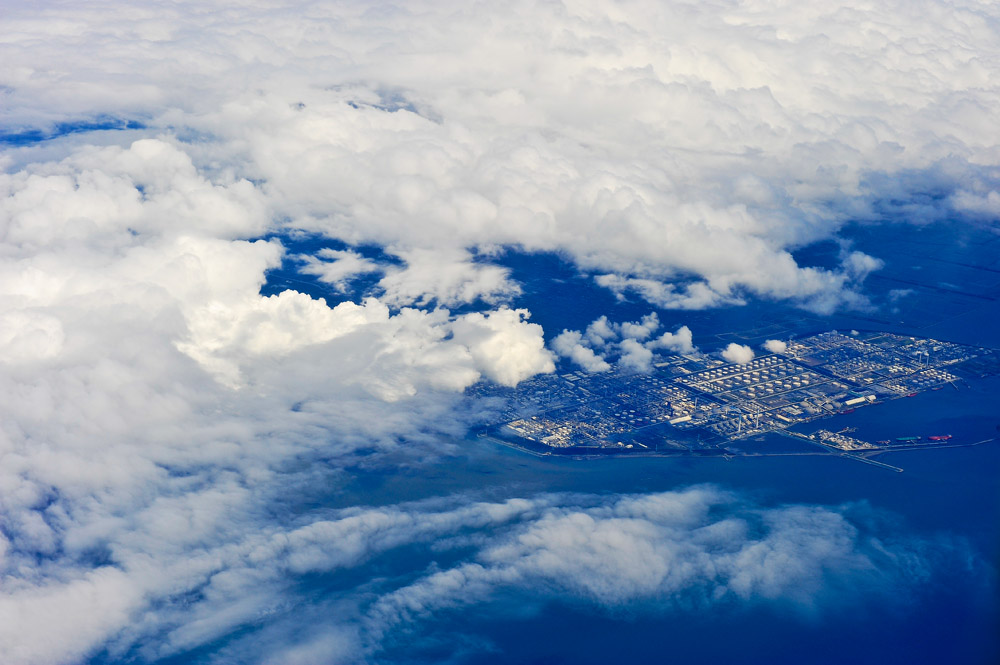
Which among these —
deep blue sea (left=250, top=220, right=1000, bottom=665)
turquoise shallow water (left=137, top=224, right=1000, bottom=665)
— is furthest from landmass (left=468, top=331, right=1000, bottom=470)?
deep blue sea (left=250, top=220, right=1000, bottom=665)

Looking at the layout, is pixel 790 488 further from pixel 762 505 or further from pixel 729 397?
pixel 729 397

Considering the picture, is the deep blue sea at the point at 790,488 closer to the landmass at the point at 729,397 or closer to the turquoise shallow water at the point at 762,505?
the turquoise shallow water at the point at 762,505

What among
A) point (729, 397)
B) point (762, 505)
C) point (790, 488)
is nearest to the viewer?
point (762, 505)

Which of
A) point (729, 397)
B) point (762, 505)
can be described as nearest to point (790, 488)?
point (762, 505)

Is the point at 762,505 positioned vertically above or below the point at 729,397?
above

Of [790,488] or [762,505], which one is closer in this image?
[762,505]

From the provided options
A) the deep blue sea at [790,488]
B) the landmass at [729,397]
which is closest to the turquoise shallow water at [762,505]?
the deep blue sea at [790,488]

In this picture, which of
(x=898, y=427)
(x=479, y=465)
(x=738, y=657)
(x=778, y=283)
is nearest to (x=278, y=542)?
(x=479, y=465)
